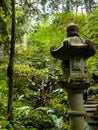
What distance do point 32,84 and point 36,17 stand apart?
3.59m

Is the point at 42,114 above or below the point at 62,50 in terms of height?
below

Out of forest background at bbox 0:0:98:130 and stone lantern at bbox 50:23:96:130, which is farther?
forest background at bbox 0:0:98:130

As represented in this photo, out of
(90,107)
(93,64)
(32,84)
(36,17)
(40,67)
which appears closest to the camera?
(36,17)

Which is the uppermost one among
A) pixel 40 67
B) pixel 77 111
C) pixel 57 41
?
pixel 57 41

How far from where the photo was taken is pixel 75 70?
5668mm

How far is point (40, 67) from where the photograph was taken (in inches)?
611

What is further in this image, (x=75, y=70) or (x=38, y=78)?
(x=38, y=78)

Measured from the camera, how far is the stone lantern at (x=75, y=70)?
5.46 meters

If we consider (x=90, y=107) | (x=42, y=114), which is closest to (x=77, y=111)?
(x=42, y=114)

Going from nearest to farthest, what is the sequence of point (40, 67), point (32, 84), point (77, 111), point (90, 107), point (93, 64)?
point (77, 111)
point (90, 107)
point (93, 64)
point (32, 84)
point (40, 67)

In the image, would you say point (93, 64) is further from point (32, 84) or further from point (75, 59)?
point (75, 59)

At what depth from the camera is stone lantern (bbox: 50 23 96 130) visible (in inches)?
215

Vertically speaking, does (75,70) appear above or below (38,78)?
above

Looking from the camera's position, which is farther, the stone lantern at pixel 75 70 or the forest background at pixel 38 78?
the forest background at pixel 38 78
